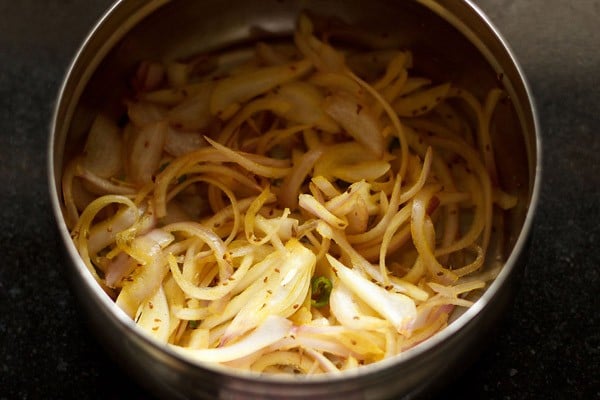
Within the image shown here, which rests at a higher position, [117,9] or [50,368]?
[117,9]

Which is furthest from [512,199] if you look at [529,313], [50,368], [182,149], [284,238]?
[50,368]

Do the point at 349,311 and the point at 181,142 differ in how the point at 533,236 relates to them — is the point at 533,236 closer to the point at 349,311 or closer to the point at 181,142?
the point at 349,311

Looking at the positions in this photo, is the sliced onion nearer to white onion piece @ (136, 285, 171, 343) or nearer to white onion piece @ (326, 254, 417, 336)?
white onion piece @ (326, 254, 417, 336)

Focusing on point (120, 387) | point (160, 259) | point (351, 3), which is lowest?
point (120, 387)

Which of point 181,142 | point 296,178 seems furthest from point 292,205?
point 181,142

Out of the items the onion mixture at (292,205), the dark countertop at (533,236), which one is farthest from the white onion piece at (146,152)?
the dark countertop at (533,236)

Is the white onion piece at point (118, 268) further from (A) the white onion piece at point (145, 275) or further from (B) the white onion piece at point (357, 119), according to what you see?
(B) the white onion piece at point (357, 119)

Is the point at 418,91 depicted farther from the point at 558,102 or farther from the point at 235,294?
the point at 235,294
